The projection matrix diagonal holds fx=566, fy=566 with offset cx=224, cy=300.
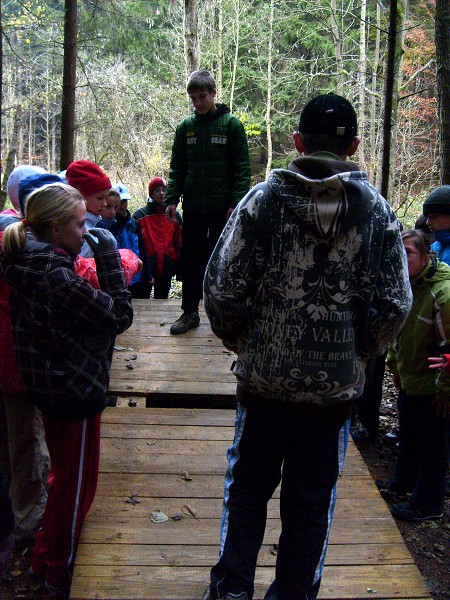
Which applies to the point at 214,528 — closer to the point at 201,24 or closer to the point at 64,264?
the point at 64,264

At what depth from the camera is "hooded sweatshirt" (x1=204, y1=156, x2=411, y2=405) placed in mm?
1722

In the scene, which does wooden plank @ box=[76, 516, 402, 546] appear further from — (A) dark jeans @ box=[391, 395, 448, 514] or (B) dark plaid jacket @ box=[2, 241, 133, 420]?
(A) dark jeans @ box=[391, 395, 448, 514]

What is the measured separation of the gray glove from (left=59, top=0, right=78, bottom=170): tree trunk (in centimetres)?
486

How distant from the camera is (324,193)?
169cm

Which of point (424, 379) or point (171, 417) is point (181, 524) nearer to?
point (171, 417)

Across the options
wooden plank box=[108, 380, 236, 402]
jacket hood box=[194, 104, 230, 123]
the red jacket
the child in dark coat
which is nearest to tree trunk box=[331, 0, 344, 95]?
the red jacket

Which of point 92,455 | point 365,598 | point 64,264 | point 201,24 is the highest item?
point 201,24

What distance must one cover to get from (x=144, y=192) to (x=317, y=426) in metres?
17.0

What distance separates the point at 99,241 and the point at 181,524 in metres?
1.33

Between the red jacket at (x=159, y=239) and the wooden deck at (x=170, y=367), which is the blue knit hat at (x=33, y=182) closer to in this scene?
the wooden deck at (x=170, y=367)

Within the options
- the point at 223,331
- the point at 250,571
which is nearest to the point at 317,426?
the point at 223,331

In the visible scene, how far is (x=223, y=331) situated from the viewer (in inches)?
74.9

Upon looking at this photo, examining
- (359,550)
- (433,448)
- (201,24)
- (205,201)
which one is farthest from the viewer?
(201,24)

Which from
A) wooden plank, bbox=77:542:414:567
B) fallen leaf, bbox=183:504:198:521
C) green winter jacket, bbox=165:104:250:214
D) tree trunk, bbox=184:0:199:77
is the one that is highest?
tree trunk, bbox=184:0:199:77
